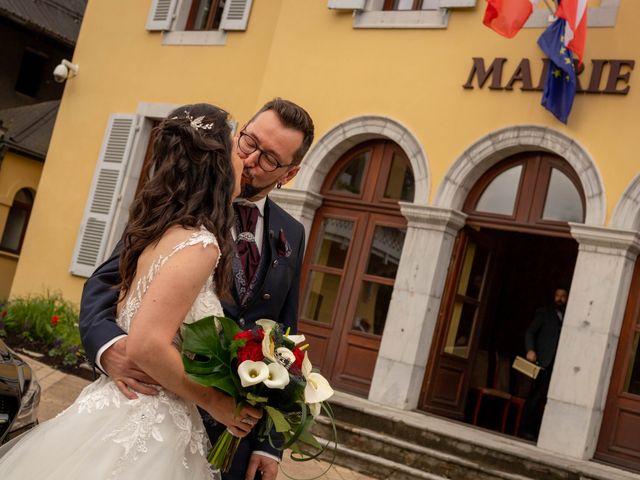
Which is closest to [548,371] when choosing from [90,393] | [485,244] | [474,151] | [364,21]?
[485,244]

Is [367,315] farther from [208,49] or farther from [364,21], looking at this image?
[208,49]

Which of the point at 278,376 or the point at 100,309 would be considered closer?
the point at 278,376

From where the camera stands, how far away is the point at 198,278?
221 centimetres

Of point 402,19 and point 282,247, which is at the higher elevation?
point 402,19

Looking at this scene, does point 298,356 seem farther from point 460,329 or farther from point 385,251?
point 460,329

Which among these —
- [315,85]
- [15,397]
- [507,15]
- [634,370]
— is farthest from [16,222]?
[15,397]

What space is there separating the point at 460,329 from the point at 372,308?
3.20 feet

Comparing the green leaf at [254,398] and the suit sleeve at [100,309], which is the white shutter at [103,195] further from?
the green leaf at [254,398]

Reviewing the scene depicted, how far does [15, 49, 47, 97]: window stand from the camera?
23250mm

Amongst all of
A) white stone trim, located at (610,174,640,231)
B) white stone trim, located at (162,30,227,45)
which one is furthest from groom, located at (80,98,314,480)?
white stone trim, located at (162,30,227,45)

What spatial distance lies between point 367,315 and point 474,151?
6.87ft

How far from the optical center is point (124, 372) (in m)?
2.31

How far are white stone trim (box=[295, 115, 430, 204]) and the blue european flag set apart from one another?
60.1 inches

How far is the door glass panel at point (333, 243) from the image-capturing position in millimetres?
10625
